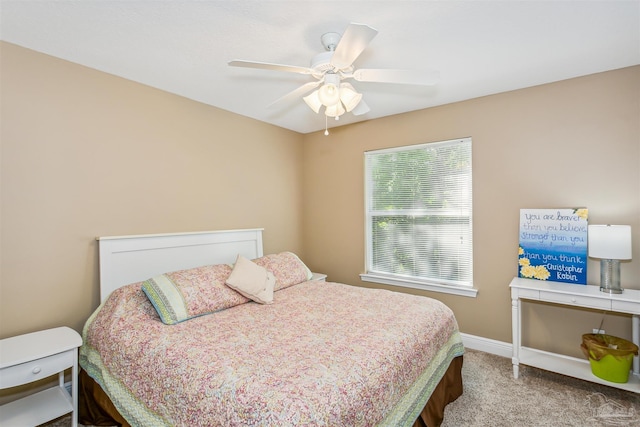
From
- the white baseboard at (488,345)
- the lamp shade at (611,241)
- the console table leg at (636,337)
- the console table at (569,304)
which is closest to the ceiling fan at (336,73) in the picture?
the lamp shade at (611,241)

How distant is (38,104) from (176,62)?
3.19ft

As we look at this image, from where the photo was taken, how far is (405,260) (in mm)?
3553

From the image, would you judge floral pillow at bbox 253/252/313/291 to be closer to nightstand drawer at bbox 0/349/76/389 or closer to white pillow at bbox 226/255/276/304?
white pillow at bbox 226/255/276/304

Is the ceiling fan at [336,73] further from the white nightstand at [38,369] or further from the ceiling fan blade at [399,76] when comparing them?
the white nightstand at [38,369]

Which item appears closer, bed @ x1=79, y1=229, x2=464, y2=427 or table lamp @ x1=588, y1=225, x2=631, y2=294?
bed @ x1=79, y1=229, x2=464, y2=427

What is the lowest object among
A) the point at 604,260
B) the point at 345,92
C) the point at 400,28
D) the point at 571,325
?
the point at 571,325

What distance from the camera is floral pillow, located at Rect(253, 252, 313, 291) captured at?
2.93 metres

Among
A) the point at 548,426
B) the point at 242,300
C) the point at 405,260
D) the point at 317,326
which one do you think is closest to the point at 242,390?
the point at 317,326

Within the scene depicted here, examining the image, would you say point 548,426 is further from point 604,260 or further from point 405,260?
point 405,260

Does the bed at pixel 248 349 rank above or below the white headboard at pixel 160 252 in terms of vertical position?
below

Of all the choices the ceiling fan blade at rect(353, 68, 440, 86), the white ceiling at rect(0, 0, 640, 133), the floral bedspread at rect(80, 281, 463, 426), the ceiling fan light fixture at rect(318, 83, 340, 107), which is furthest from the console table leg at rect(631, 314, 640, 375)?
the ceiling fan light fixture at rect(318, 83, 340, 107)

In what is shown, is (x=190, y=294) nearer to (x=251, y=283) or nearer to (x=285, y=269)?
(x=251, y=283)

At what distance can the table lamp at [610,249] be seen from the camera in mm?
2154

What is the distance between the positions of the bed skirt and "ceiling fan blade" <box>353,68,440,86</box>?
1.93 m
